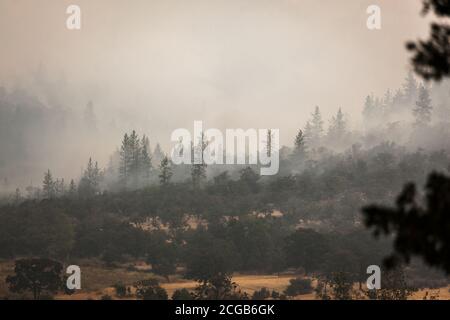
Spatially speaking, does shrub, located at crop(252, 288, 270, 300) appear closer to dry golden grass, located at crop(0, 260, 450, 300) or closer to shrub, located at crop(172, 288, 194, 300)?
dry golden grass, located at crop(0, 260, 450, 300)

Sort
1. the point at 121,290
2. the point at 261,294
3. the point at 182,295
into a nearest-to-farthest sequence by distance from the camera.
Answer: the point at 182,295 → the point at 121,290 → the point at 261,294

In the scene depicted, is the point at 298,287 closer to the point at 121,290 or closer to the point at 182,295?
the point at 182,295

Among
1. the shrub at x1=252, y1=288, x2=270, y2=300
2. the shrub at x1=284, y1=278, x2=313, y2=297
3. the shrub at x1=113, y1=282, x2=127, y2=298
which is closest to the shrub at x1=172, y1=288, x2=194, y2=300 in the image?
the shrub at x1=113, y1=282, x2=127, y2=298

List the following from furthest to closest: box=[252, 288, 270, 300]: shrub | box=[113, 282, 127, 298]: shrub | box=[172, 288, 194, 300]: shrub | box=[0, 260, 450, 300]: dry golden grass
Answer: box=[0, 260, 450, 300]: dry golden grass < box=[252, 288, 270, 300]: shrub < box=[113, 282, 127, 298]: shrub < box=[172, 288, 194, 300]: shrub

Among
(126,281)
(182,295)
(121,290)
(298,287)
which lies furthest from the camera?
(126,281)

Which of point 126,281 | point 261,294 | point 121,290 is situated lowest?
point 261,294

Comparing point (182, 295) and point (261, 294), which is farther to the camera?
point (261, 294)

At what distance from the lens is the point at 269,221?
14875cm

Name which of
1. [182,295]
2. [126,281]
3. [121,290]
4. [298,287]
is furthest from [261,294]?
[126,281]

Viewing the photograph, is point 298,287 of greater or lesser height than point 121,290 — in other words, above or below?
below

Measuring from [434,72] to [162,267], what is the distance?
105849mm

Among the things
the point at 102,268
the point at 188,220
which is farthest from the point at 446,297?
the point at 188,220

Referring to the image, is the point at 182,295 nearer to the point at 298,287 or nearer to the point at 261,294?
the point at 261,294

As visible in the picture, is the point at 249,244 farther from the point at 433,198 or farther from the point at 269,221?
the point at 433,198
